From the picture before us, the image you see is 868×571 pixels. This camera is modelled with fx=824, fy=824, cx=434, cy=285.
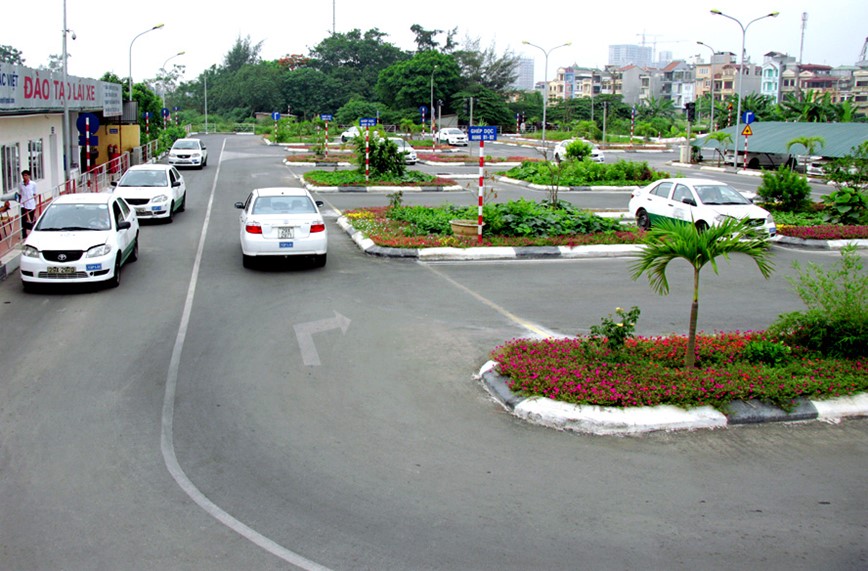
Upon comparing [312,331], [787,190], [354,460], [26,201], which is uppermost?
[787,190]

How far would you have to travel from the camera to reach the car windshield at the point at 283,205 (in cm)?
1644

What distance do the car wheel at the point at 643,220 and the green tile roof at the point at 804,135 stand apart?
2641 cm

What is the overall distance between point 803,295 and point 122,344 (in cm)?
883

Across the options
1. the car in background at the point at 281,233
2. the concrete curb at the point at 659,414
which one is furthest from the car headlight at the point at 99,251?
the concrete curb at the point at 659,414

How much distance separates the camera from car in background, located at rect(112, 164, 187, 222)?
75.0ft

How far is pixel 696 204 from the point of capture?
19703 mm

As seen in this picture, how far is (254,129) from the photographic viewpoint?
91.6 metres

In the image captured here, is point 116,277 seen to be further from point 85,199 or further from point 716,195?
point 716,195

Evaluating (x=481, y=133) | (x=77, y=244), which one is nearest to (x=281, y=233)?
(x=77, y=244)

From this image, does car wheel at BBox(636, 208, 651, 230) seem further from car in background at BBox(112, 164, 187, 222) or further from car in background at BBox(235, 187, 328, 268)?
car in background at BBox(112, 164, 187, 222)

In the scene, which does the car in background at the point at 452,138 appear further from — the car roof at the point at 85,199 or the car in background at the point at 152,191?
the car roof at the point at 85,199

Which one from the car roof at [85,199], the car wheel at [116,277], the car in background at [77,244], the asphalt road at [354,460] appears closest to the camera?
the asphalt road at [354,460]

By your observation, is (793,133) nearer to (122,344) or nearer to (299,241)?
(299,241)

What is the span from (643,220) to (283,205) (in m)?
10.1
